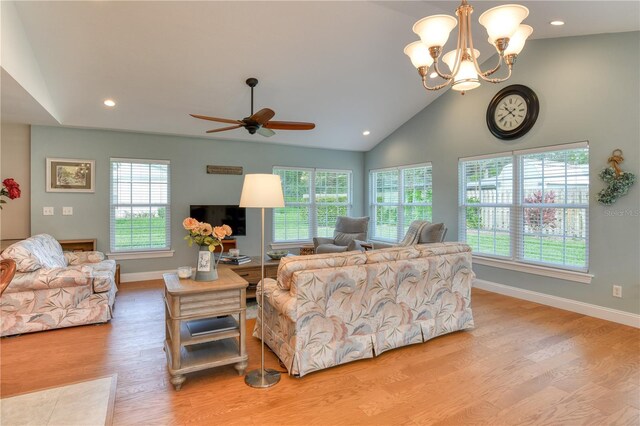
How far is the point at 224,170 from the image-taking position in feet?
20.6

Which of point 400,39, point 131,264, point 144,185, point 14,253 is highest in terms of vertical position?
point 400,39

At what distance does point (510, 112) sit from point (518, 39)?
Result: 109 inches

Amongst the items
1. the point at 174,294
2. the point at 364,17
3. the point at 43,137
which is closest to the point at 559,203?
the point at 364,17

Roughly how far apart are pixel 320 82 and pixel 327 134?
5.54ft

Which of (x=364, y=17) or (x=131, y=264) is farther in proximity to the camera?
(x=131, y=264)

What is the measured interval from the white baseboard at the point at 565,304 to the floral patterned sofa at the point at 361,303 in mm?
1637

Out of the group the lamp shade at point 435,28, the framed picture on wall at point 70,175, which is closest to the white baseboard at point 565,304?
the lamp shade at point 435,28

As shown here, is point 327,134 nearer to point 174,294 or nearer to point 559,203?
point 559,203

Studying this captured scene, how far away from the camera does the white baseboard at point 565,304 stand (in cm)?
368

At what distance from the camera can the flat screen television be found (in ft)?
19.0

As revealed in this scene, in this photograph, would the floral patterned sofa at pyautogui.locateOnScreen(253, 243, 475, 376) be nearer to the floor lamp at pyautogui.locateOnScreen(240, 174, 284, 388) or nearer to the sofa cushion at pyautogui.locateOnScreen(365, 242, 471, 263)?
the sofa cushion at pyautogui.locateOnScreen(365, 242, 471, 263)

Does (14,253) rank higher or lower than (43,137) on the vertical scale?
lower

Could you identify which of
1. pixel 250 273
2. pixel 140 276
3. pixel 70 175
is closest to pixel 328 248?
pixel 250 273

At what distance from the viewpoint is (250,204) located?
2.54 meters
